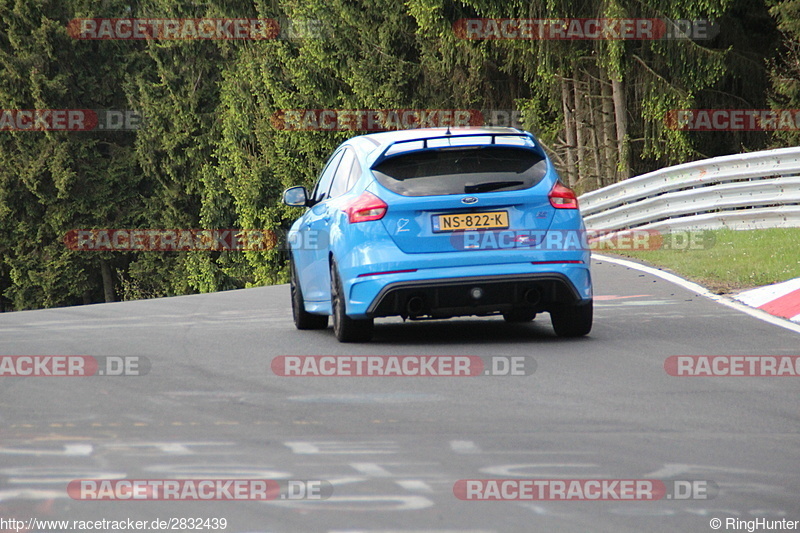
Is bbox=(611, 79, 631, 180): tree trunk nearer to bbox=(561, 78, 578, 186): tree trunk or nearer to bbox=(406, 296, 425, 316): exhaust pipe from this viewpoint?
bbox=(561, 78, 578, 186): tree trunk

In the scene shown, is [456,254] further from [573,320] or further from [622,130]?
[622,130]

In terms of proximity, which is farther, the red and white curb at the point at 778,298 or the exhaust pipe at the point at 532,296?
the red and white curb at the point at 778,298

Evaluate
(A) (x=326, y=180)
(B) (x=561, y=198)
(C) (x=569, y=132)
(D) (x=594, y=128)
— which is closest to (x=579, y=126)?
(D) (x=594, y=128)

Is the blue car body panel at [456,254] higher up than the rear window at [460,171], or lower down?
lower down

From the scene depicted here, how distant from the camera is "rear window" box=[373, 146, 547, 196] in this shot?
32.1 ft

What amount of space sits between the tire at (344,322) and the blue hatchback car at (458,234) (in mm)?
23

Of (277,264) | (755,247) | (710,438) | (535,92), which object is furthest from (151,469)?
(277,264)

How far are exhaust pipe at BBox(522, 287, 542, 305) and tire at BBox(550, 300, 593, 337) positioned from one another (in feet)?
1.53

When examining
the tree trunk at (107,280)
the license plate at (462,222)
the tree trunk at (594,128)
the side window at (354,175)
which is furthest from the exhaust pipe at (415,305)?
the tree trunk at (107,280)

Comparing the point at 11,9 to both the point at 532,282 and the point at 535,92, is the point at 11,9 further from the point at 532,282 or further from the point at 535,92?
the point at 532,282

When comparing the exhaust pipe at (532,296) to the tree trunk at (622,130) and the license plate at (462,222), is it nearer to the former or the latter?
the license plate at (462,222)

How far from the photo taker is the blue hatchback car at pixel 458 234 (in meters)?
9.66

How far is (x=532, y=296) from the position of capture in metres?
9.78

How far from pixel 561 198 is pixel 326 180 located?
8.84ft
